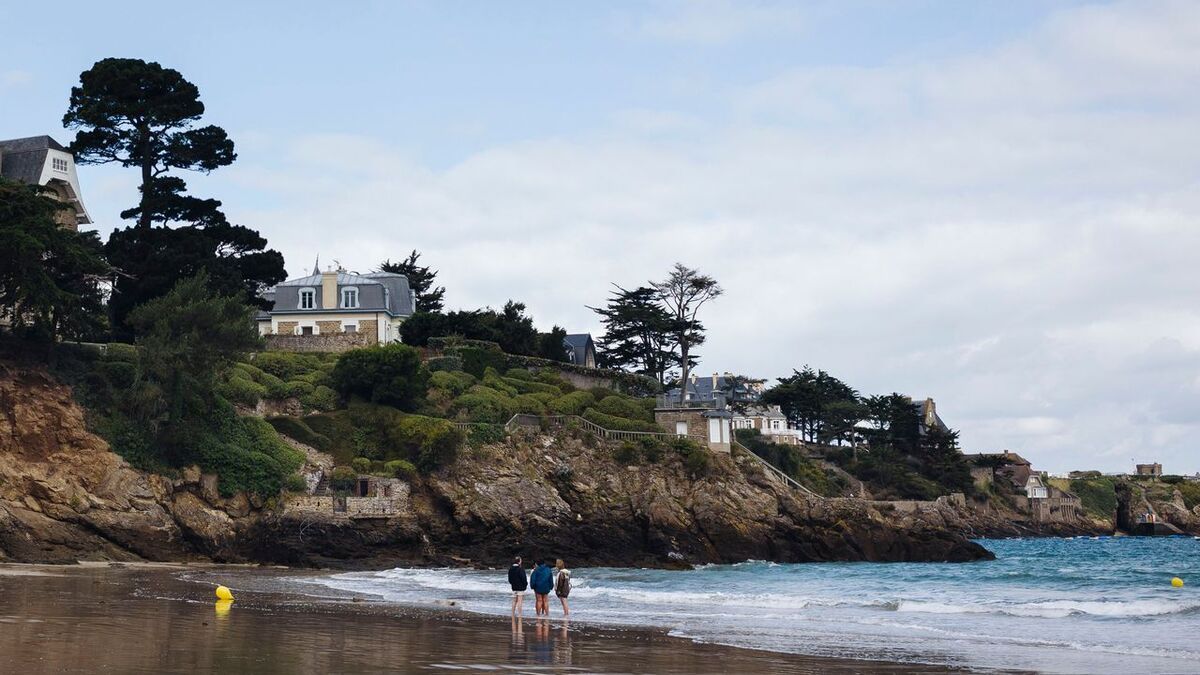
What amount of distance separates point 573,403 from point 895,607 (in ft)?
92.6

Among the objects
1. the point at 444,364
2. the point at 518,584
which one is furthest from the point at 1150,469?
the point at 518,584

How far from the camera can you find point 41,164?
65312 millimetres

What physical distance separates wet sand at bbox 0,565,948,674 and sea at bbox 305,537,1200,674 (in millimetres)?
2101

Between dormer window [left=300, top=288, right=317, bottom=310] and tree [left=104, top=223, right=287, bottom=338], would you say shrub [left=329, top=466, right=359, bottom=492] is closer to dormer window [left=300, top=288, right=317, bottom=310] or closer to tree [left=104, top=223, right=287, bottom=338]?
tree [left=104, top=223, right=287, bottom=338]

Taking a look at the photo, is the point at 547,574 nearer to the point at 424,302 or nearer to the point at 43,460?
the point at 43,460

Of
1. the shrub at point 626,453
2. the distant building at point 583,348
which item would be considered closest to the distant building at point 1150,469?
the distant building at point 583,348

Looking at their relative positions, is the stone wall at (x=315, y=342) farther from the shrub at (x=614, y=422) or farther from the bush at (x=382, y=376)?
the shrub at (x=614, y=422)

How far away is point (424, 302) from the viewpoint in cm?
8738

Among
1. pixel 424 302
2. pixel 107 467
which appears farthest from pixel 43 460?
pixel 424 302

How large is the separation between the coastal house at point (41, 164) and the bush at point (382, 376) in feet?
64.0

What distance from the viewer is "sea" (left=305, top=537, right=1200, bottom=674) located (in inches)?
866

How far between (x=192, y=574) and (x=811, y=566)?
26078 mm

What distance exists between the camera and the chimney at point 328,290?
219 ft

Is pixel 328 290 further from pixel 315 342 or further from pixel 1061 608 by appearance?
pixel 1061 608
